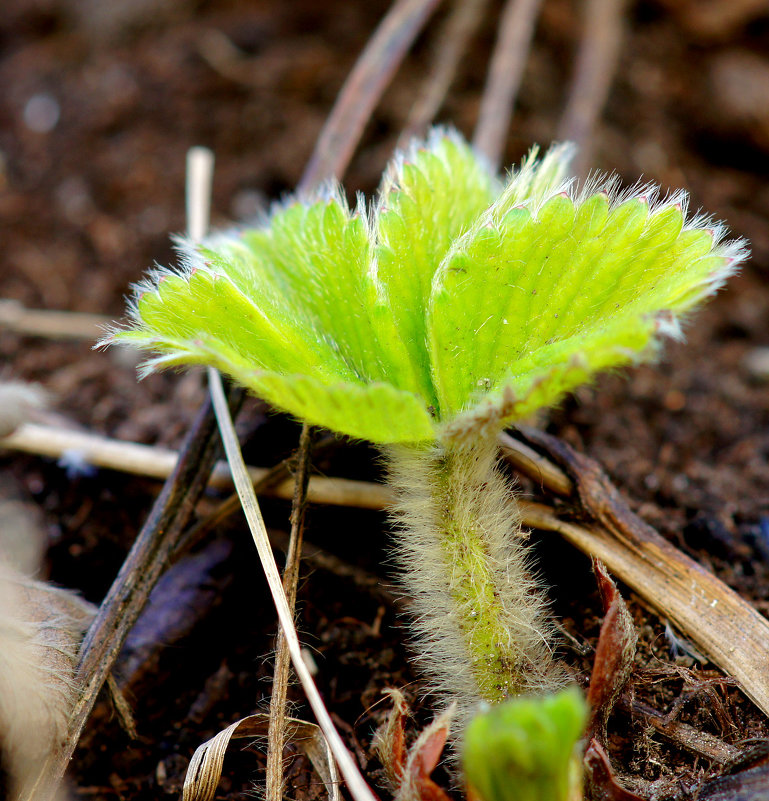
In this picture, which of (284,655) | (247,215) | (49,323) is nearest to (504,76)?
(247,215)

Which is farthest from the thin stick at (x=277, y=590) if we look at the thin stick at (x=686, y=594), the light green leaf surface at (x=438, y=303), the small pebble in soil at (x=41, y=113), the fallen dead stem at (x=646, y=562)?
the small pebble in soil at (x=41, y=113)

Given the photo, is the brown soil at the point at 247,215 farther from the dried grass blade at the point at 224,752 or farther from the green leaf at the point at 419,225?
the green leaf at the point at 419,225

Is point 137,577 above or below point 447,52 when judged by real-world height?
below

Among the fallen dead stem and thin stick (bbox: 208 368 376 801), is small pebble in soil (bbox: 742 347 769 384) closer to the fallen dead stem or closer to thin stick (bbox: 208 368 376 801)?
the fallen dead stem

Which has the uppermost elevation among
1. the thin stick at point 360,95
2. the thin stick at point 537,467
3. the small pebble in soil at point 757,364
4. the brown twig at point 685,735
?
the thin stick at point 360,95

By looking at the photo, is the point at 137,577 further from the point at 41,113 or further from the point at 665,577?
the point at 41,113

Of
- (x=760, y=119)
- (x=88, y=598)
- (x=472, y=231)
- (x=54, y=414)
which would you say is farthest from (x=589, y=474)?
(x=760, y=119)
